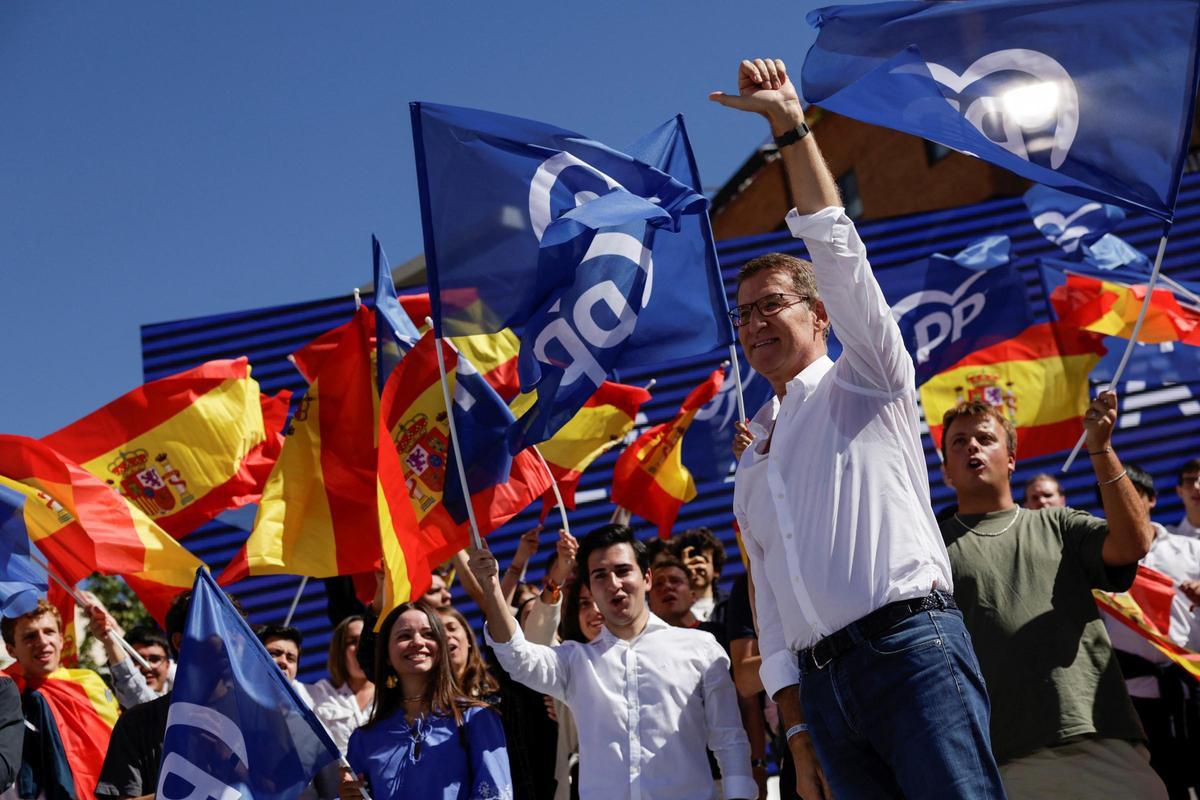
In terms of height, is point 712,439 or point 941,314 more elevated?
point 941,314

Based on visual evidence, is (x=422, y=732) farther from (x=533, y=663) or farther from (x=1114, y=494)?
(x=1114, y=494)

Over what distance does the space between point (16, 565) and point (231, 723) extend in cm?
259

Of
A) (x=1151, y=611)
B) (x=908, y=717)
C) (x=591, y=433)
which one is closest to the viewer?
(x=908, y=717)

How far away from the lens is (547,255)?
5793 millimetres

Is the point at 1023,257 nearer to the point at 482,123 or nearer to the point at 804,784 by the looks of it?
the point at 482,123

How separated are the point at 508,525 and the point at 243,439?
4.78 meters

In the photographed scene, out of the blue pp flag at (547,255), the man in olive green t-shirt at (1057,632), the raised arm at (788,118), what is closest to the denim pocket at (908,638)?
the raised arm at (788,118)

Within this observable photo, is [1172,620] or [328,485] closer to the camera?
[1172,620]

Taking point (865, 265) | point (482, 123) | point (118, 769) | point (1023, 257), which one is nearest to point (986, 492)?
point (865, 265)

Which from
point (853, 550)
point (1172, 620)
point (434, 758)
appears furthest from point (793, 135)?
point (1172, 620)

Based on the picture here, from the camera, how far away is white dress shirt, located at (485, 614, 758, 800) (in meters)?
5.54

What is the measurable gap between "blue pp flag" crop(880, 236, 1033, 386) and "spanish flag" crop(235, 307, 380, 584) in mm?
4055

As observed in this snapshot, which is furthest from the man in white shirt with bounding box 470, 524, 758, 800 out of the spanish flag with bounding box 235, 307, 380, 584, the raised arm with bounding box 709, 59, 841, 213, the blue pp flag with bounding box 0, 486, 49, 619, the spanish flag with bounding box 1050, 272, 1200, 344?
the spanish flag with bounding box 1050, 272, 1200, 344

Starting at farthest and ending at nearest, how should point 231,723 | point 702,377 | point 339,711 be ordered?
point 702,377 → point 339,711 → point 231,723
